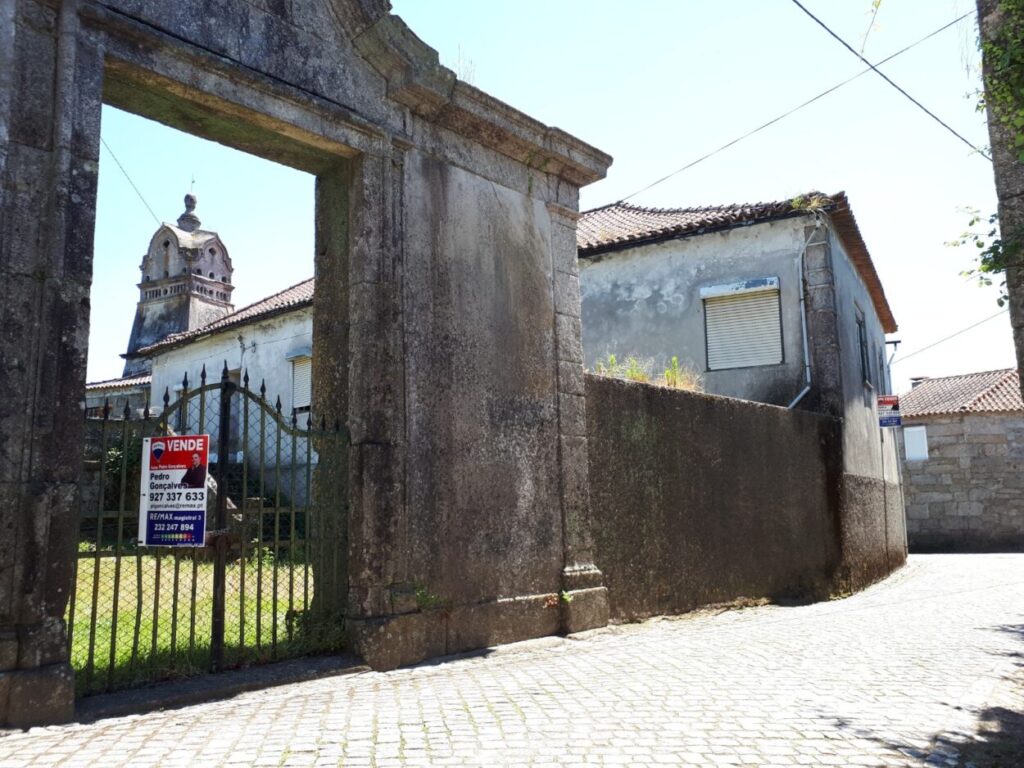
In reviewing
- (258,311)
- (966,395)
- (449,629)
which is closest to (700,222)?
(449,629)

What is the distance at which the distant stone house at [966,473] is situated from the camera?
66.7ft

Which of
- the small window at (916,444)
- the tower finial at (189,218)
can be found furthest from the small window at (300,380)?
the tower finial at (189,218)

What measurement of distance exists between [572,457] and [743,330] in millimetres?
6108

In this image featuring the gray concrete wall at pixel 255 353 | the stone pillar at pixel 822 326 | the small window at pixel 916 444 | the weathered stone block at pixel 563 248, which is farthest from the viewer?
the small window at pixel 916 444

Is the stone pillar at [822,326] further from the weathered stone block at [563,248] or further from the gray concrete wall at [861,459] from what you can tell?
the weathered stone block at [563,248]

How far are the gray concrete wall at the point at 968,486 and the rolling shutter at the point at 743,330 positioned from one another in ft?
35.9

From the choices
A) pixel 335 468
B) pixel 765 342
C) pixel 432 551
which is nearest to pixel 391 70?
pixel 335 468

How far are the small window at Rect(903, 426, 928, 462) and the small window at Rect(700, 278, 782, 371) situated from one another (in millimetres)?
11933

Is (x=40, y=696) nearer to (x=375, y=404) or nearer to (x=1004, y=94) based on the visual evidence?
(x=375, y=404)

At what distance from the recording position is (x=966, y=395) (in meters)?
23.0

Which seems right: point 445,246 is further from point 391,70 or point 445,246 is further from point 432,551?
point 432,551

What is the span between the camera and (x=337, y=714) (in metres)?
4.04

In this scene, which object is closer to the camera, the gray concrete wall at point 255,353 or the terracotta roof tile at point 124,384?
the gray concrete wall at point 255,353

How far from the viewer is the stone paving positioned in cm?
345
